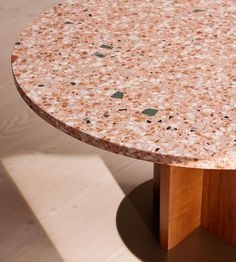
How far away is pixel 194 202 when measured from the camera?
195 cm

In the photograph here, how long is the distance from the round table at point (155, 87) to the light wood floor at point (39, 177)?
20cm

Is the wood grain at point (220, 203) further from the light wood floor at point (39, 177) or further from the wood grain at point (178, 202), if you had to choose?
the light wood floor at point (39, 177)

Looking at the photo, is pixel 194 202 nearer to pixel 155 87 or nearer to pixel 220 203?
pixel 220 203

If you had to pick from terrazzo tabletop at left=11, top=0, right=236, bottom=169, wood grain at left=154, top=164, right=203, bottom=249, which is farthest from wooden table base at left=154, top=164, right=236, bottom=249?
terrazzo tabletop at left=11, top=0, right=236, bottom=169

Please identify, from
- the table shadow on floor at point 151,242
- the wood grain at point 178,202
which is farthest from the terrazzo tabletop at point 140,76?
the table shadow on floor at point 151,242

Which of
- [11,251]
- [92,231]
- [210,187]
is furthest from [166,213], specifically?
[11,251]

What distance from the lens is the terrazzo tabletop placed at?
136 centimetres

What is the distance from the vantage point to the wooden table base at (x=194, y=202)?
184 centimetres

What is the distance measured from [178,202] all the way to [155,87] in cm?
48

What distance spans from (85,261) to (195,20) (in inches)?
29.3

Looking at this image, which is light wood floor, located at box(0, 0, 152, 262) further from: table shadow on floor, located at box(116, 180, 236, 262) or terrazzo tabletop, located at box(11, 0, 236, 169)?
terrazzo tabletop, located at box(11, 0, 236, 169)

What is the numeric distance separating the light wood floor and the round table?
0.66 feet

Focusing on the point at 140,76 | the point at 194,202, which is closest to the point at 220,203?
the point at 194,202

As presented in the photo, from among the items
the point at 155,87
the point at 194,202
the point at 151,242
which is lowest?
the point at 151,242
